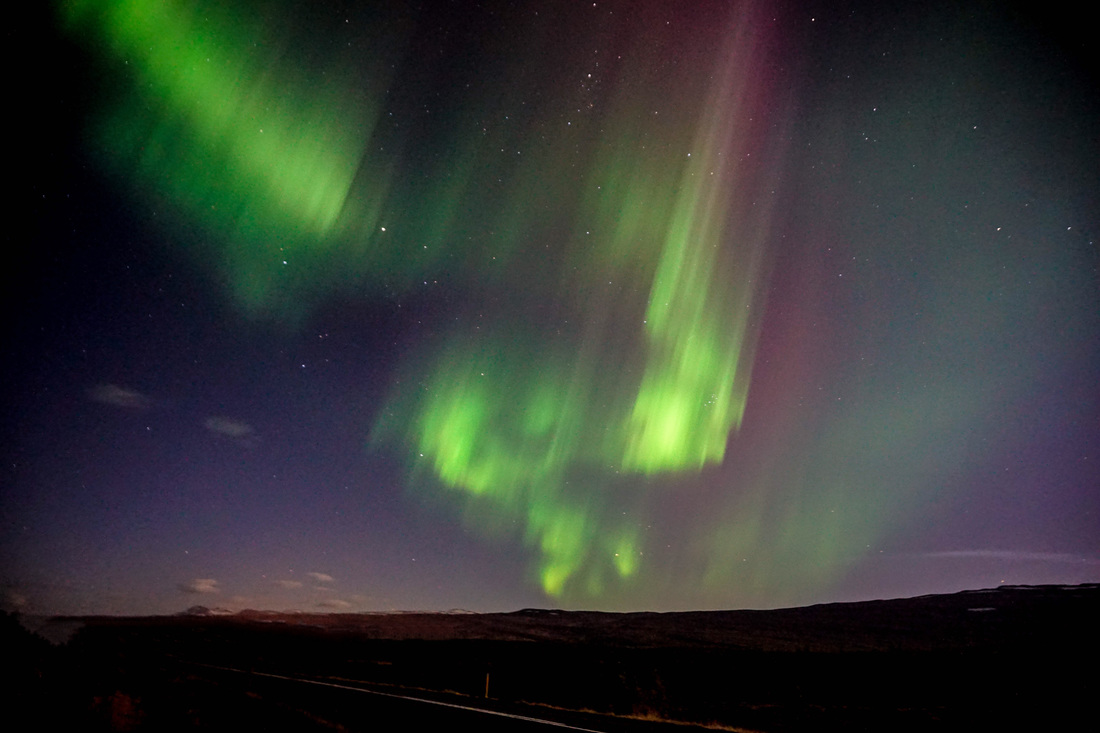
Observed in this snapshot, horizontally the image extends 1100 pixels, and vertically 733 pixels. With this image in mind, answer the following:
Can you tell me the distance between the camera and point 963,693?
23.1m

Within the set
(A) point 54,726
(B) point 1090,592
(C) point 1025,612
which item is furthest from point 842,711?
(B) point 1090,592

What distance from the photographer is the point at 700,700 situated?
18.4 metres

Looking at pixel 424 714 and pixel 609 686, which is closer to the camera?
pixel 424 714

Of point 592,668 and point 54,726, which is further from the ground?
point 54,726

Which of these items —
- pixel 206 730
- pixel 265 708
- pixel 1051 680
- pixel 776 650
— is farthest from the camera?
pixel 776 650

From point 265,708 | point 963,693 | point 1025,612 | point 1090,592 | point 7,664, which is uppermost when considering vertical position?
point 1090,592

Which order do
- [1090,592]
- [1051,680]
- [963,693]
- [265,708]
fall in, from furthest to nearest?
[1090,592]
[1051,680]
[963,693]
[265,708]

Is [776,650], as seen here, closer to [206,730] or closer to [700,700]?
[700,700]

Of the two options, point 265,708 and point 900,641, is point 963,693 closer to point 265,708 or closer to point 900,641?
point 265,708

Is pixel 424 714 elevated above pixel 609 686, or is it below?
above

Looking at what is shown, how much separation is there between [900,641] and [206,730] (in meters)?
66.6

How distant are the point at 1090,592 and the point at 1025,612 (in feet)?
85.4

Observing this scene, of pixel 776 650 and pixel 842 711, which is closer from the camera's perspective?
A: pixel 842 711

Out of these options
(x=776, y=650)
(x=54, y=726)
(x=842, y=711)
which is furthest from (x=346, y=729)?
(x=776, y=650)
